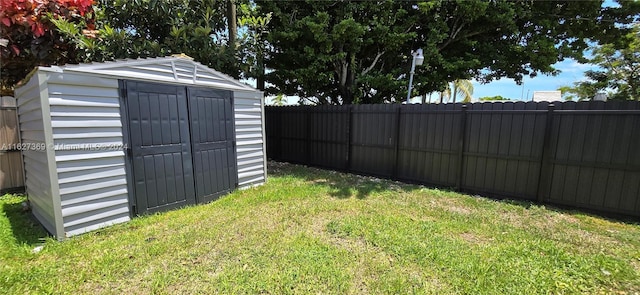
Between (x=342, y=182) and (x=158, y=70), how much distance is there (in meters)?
3.97

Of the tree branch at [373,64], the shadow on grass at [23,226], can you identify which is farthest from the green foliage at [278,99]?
the shadow on grass at [23,226]

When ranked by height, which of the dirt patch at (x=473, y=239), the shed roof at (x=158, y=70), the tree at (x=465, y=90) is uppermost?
the tree at (x=465, y=90)

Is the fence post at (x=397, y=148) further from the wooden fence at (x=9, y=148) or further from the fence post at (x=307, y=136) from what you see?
the wooden fence at (x=9, y=148)

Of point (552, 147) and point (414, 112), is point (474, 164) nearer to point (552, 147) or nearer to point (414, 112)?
point (552, 147)

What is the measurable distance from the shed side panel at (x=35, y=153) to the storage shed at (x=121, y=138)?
0.05 ft

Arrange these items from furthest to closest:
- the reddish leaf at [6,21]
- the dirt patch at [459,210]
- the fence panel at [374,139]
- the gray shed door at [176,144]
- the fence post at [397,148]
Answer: the fence panel at [374,139] < the fence post at [397,148] < the reddish leaf at [6,21] < the dirt patch at [459,210] < the gray shed door at [176,144]

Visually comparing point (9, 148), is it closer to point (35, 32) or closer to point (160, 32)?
point (35, 32)

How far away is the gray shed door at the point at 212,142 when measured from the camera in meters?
4.36

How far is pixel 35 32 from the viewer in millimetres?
4953

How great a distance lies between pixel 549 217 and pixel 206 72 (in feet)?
18.8

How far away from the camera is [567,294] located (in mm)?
2252

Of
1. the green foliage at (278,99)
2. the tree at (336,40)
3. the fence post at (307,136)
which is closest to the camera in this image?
the tree at (336,40)

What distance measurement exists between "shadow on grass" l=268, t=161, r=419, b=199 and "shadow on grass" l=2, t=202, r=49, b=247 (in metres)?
4.01

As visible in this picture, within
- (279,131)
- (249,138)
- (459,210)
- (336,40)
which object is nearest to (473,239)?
(459,210)
